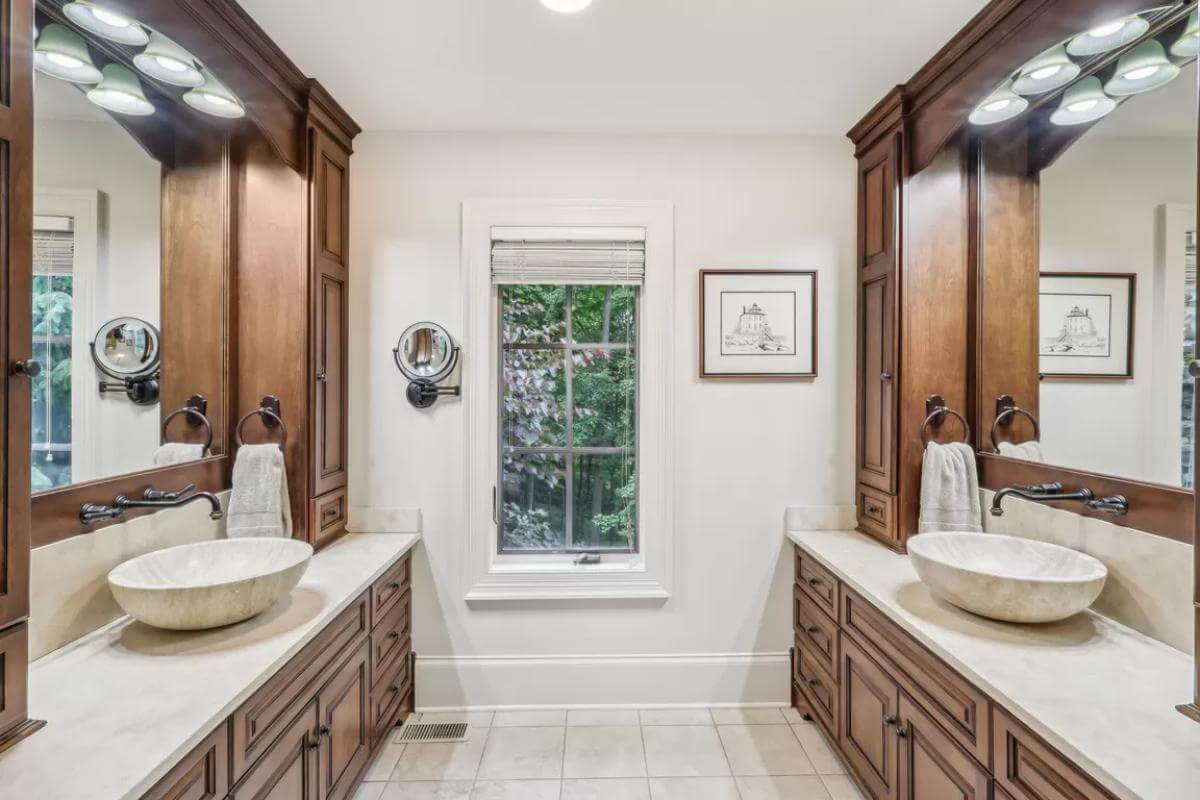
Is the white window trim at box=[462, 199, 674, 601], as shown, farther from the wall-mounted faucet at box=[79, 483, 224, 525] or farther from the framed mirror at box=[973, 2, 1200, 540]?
the framed mirror at box=[973, 2, 1200, 540]

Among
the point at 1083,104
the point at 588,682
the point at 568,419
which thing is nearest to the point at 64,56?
the point at 568,419

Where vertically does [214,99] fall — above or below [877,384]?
above

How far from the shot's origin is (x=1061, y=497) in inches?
64.1

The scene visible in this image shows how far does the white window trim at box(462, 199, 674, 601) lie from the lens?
2447mm

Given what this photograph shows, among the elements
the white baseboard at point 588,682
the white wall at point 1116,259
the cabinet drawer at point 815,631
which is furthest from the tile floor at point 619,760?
the white wall at point 1116,259

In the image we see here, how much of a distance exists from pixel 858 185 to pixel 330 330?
2.35m

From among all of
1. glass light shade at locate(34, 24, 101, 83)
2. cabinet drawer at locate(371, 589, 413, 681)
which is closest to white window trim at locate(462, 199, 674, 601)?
cabinet drawer at locate(371, 589, 413, 681)

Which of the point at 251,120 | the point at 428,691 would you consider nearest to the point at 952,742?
the point at 428,691

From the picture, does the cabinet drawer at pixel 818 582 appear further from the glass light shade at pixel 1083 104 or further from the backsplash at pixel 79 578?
the backsplash at pixel 79 578

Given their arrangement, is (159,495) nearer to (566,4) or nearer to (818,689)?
(566,4)

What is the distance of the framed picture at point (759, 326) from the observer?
8.14 ft

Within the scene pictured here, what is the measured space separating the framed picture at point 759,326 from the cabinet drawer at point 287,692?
1691 millimetres

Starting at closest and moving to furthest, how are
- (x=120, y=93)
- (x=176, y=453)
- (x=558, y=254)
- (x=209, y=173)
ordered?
(x=120, y=93)
(x=176, y=453)
(x=209, y=173)
(x=558, y=254)

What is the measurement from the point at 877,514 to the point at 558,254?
1736 millimetres
